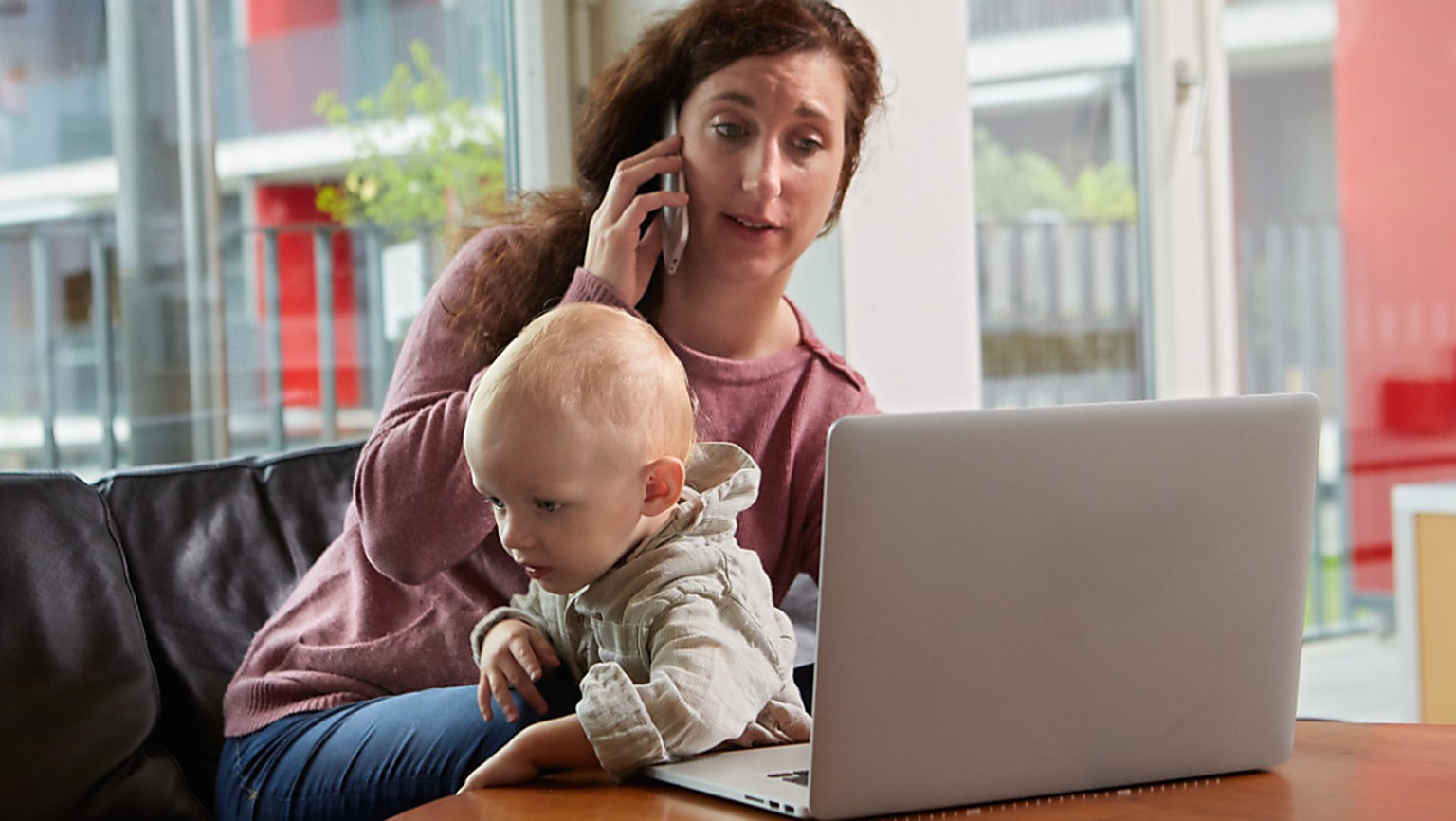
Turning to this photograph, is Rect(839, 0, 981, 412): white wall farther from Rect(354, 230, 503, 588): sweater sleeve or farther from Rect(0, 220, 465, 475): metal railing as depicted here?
Rect(354, 230, 503, 588): sweater sleeve

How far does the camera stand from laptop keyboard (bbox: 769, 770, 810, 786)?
965mm

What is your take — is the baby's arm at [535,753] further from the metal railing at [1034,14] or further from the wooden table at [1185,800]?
the metal railing at [1034,14]

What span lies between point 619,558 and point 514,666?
129 mm

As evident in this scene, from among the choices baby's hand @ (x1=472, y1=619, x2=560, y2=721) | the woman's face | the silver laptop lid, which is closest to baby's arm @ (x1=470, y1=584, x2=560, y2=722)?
baby's hand @ (x1=472, y1=619, x2=560, y2=721)

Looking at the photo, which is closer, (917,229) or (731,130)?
(731,130)

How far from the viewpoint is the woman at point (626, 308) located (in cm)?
143

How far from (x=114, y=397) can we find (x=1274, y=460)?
1.91 metres

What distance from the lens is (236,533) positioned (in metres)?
1.82

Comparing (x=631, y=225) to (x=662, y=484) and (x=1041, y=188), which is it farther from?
(x=1041, y=188)

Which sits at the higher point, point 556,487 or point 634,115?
point 634,115

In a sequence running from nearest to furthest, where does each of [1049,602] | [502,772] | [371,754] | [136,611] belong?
[1049,602], [502,772], [371,754], [136,611]

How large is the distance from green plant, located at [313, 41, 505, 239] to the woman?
93 cm

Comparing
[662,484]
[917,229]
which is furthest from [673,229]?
[917,229]

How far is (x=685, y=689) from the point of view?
3.34 ft
